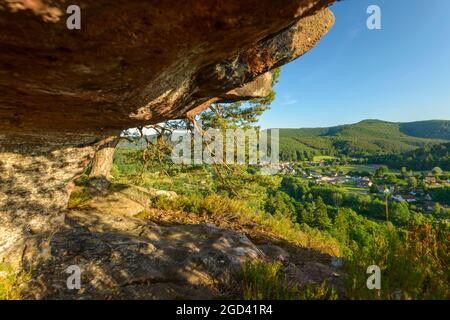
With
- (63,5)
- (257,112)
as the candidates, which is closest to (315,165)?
(257,112)

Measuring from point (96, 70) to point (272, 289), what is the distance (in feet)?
11.3

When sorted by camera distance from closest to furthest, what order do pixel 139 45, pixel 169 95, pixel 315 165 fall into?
pixel 139 45
pixel 169 95
pixel 315 165

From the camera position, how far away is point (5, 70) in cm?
222

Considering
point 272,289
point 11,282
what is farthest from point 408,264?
point 11,282

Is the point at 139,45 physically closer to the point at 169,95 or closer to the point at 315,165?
the point at 169,95

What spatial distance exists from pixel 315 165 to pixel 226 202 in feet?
485

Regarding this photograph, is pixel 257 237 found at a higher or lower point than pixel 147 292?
lower

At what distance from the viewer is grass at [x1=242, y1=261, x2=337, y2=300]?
3.26 meters

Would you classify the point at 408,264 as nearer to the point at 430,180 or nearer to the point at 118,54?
the point at 118,54

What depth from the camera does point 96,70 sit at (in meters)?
2.34

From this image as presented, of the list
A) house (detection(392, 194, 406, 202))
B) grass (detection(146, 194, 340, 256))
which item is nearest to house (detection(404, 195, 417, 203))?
house (detection(392, 194, 406, 202))

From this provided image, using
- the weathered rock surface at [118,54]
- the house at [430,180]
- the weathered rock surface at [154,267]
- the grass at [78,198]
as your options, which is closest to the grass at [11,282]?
the weathered rock surface at [154,267]

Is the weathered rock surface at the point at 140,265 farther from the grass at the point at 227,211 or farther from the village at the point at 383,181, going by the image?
the village at the point at 383,181

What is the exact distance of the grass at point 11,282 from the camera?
11.1 feet
